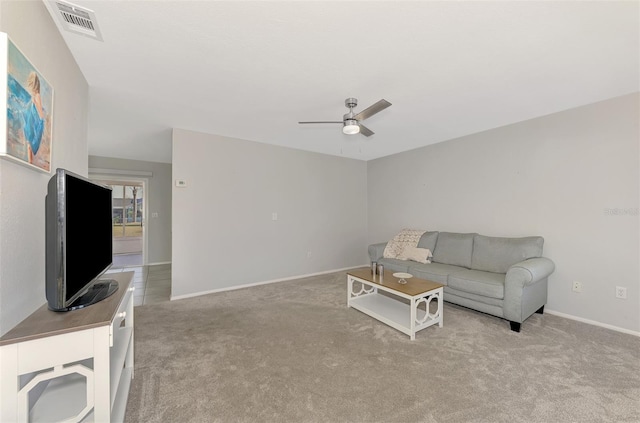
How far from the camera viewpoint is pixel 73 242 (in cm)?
122

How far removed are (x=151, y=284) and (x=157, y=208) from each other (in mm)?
2227

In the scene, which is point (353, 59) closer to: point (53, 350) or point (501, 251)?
point (53, 350)

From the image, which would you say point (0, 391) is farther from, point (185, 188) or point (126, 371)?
point (185, 188)

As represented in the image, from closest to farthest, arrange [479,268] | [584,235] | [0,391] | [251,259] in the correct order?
[0,391]
[584,235]
[479,268]
[251,259]

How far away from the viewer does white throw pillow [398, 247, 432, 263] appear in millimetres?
3693

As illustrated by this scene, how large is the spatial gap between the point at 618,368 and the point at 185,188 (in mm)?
4741

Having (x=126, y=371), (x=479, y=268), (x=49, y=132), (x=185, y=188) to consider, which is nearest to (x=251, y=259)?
(x=185, y=188)

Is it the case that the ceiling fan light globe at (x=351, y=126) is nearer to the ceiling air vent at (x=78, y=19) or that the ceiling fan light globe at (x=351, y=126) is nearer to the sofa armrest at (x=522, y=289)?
the ceiling air vent at (x=78, y=19)

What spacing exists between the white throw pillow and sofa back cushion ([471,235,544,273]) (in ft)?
1.91

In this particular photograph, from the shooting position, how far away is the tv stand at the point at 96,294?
127cm

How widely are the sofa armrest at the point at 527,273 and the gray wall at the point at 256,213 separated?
9.92ft

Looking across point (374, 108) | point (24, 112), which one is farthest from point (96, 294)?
point (374, 108)

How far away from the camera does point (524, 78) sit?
7.09ft

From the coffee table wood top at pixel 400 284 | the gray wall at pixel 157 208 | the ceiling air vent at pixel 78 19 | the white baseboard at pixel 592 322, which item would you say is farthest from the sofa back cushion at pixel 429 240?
the gray wall at pixel 157 208
